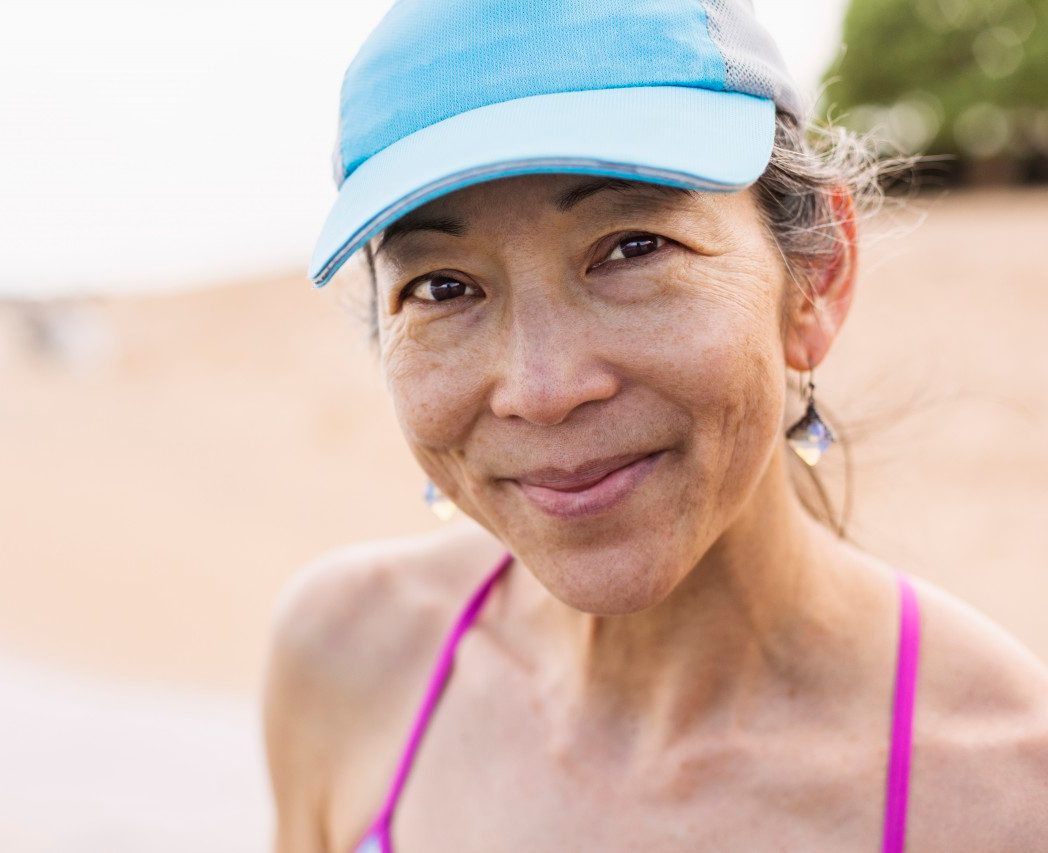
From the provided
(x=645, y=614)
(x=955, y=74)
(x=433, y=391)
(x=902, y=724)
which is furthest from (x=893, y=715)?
(x=955, y=74)

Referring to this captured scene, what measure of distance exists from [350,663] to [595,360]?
1.05 metres

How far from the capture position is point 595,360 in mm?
1314

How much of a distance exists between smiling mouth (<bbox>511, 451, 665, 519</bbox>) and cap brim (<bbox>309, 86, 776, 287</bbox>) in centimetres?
37

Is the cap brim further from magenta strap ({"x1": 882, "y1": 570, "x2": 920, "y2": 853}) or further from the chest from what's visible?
the chest

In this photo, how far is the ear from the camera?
156cm

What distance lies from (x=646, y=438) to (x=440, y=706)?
835 mm

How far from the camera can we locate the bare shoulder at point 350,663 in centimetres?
202

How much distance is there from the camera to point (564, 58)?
50.6 inches

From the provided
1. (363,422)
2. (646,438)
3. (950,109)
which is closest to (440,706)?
(646,438)

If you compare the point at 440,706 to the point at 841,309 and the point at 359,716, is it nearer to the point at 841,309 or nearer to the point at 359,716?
the point at 359,716

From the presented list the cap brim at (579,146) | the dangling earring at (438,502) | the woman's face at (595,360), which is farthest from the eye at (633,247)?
the dangling earring at (438,502)

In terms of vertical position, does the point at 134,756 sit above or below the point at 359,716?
below

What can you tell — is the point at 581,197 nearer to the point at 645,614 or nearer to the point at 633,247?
the point at 633,247

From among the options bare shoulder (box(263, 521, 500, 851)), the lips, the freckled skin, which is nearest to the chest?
the freckled skin
